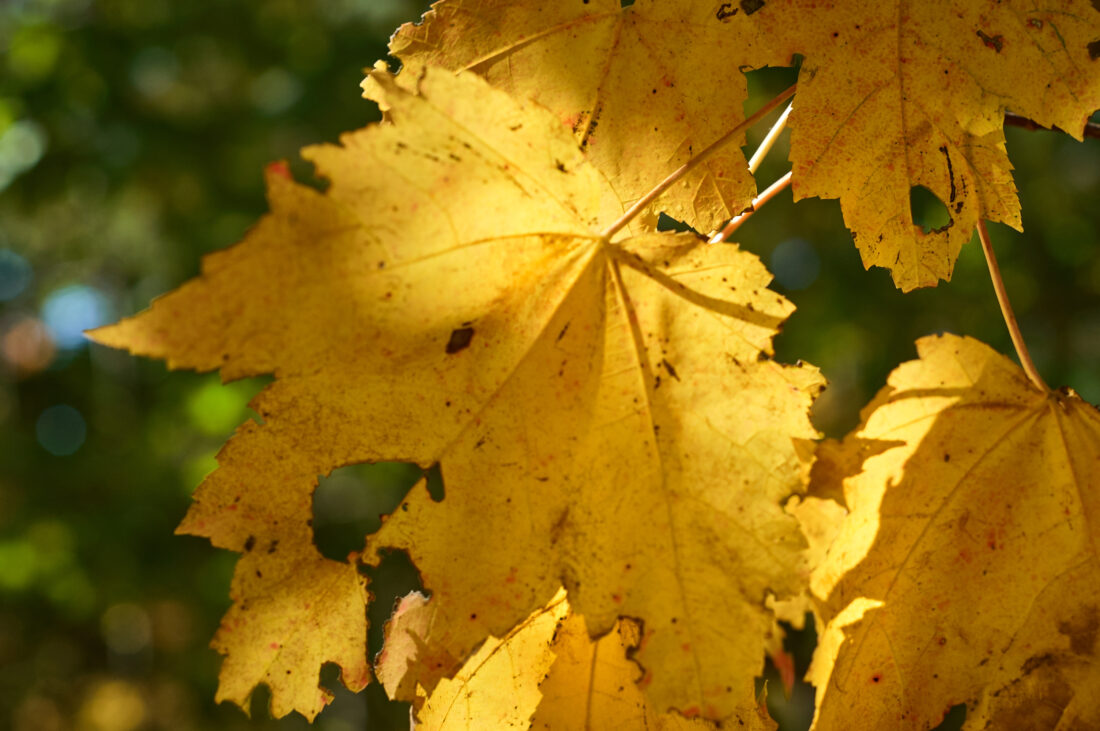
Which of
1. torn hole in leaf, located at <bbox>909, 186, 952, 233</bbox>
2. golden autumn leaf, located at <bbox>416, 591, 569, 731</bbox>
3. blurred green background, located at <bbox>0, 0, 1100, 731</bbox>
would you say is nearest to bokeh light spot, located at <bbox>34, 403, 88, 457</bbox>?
blurred green background, located at <bbox>0, 0, 1100, 731</bbox>

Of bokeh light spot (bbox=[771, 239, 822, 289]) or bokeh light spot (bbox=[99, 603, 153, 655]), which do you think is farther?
bokeh light spot (bbox=[99, 603, 153, 655])

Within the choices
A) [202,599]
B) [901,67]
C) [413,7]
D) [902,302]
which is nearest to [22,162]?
[413,7]

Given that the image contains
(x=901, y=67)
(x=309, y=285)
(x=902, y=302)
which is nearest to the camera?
(x=309, y=285)

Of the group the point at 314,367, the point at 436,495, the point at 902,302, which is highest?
the point at 314,367

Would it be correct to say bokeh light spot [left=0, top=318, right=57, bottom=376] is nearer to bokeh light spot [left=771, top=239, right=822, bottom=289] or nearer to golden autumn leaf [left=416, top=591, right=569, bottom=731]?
bokeh light spot [left=771, top=239, right=822, bottom=289]

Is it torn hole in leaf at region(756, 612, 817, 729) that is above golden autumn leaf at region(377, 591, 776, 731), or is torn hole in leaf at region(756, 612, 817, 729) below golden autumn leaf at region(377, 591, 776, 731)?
below

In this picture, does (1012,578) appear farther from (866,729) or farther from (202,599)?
(202,599)

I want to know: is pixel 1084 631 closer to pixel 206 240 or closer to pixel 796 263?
pixel 796 263
